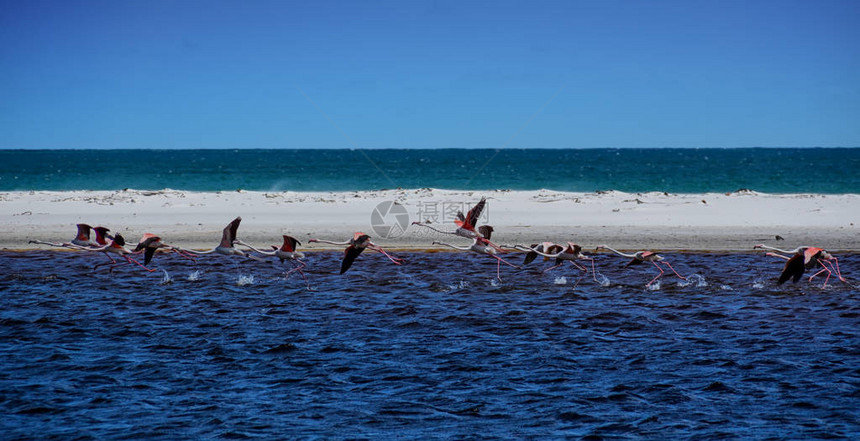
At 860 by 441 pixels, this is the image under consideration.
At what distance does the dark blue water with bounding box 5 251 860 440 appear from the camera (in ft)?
22.9

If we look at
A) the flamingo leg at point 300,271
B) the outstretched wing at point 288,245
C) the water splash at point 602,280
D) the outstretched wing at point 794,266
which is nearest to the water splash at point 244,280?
the flamingo leg at point 300,271

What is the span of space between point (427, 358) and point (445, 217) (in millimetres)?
14904

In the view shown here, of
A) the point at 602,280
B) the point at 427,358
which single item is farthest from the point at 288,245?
the point at 602,280

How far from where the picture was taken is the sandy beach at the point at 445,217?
61.9 feet

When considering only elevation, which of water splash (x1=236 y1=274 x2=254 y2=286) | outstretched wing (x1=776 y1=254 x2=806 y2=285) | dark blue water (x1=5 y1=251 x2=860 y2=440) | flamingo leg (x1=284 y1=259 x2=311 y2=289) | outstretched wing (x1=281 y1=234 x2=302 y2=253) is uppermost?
outstretched wing (x1=281 y1=234 x2=302 y2=253)

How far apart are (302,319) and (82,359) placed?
3025mm

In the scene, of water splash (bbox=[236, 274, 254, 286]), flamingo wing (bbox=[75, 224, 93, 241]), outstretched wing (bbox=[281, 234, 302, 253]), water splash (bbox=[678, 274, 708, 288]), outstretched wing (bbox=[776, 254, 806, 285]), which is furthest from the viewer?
water splash (bbox=[236, 274, 254, 286])

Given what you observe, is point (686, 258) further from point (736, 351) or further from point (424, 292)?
point (736, 351)

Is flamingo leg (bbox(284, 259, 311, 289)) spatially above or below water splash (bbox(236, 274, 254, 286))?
above

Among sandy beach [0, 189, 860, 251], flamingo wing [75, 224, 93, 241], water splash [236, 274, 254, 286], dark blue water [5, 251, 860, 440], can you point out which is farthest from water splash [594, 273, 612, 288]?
flamingo wing [75, 224, 93, 241]

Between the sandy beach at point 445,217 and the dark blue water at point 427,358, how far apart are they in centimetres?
450

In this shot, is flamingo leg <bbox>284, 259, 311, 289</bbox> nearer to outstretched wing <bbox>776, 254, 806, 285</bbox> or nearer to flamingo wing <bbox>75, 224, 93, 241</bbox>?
flamingo wing <bbox>75, 224, 93, 241</bbox>

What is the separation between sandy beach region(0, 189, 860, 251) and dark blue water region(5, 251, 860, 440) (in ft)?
14.8

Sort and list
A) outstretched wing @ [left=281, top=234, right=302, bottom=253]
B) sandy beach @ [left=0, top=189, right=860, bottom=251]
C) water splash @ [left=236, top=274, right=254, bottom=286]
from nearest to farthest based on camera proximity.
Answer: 1. outstretched wing @ [left=281, top=234, right=302, bottom=253]
2. water splash @ [left=236, top=274, right=254, bottom=286]
3. sandy beach @ [left=0, top=189, right=860, bottom=251]
